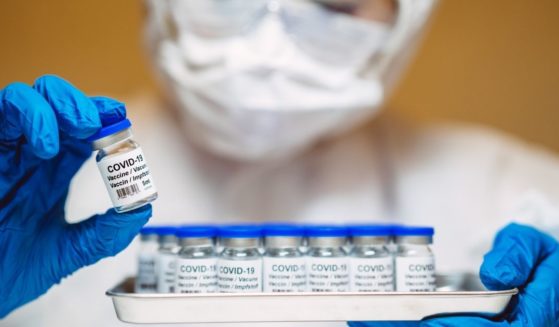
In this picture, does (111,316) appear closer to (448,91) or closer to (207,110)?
(207,110)

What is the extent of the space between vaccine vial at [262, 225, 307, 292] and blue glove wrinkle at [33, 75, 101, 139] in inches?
9.2

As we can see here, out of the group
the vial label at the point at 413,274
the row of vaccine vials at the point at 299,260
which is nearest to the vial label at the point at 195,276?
the row of vaccine vials at the point at 299,260

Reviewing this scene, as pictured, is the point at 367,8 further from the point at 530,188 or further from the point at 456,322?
the point at 456,322

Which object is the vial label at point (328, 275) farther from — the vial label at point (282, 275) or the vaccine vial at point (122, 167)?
the vaccine vial at point (122, 167)

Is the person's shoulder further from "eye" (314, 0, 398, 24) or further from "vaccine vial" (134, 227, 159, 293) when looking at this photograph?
"vaccine vial" (134, 227, 159, 293)

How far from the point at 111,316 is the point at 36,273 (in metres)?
0.16

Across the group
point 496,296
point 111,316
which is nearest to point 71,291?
point 111,316

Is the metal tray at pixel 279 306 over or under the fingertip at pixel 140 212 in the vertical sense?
under

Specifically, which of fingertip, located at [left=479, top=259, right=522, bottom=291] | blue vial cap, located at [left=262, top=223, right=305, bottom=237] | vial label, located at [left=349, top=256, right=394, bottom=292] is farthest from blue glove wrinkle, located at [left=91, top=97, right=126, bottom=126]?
fingertip, located at [left=479, top=259, right=522, bottom=291]

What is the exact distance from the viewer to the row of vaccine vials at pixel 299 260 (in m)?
0.75

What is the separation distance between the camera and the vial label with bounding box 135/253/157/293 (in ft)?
2.75

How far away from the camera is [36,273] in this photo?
0.84 meters

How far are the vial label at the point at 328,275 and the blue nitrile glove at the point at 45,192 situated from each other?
0.66 feet

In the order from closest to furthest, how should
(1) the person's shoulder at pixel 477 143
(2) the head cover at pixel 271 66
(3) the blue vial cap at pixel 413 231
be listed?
(3) the blue vial cap at pixel 413 231 < (2) the head cover at pixel 271 66 < (1) the person's shoulder at pixel 477 143
